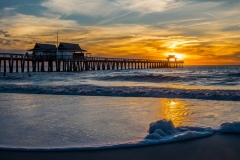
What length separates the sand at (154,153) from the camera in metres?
3.77

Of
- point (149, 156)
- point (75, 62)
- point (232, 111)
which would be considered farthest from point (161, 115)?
point (75, 62)

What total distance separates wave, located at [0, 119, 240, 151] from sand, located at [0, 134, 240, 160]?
0.36 feet

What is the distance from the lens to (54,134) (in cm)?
494

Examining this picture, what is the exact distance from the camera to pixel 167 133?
15.9 ft

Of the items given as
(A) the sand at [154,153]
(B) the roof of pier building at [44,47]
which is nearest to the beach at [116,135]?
(A) the sand at [154,153]

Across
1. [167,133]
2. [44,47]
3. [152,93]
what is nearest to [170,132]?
[167,133]

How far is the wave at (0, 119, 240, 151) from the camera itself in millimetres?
4168

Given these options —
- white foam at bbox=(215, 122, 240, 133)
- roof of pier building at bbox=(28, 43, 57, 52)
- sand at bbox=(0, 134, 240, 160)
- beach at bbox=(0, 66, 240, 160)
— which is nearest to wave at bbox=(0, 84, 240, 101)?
beach at bbox=(0, 66, 240, 160)

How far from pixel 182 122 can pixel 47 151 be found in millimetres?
3024

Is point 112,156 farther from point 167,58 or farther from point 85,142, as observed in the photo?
point 167,58

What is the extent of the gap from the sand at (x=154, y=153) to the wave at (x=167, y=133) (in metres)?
0.11

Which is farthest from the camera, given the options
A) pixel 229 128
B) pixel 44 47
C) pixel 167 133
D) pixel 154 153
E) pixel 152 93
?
pixel 44 47

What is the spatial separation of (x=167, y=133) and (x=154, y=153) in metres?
0.95

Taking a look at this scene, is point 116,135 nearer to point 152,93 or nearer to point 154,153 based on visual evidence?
point 154,153
